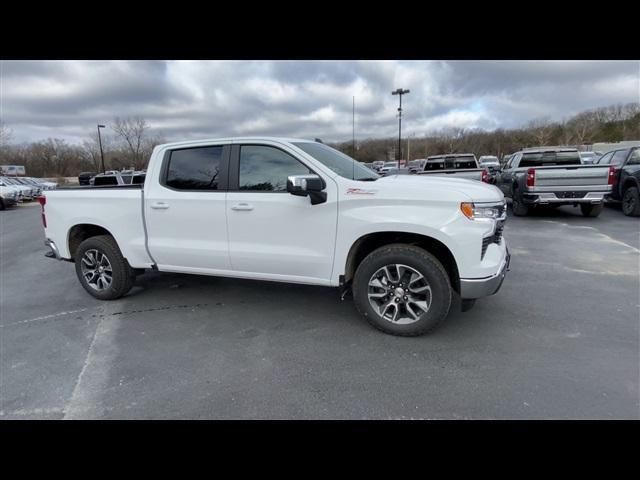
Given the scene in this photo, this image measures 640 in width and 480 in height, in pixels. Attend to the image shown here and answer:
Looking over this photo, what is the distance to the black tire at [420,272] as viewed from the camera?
10.9 ft

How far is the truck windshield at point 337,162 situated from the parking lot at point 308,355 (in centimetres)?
154

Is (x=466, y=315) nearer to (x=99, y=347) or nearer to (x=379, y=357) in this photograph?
(x=379, y=357)

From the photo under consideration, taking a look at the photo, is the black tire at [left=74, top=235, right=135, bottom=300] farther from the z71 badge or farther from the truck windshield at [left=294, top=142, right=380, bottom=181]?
the z71 badge

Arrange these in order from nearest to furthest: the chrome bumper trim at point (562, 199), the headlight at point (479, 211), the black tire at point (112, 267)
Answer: the headlight at point (479, 211) → the black tire at point (112, 267) → the chrome bumper trim at point (562, 199)

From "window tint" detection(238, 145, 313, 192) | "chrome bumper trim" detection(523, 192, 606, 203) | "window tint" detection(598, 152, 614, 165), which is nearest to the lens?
"window tint" detection(238, 145, 313, 192)

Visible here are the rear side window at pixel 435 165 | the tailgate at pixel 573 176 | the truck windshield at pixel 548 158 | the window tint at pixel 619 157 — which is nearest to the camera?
the tailgate at pixel 573 176

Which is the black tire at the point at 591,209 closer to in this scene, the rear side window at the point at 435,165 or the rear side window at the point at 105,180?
the rear side window at the point at 435,165

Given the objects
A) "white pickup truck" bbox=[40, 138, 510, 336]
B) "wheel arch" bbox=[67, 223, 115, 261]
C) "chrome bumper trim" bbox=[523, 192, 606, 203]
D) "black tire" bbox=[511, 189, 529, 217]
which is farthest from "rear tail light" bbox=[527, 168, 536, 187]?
"wheel arch" bbox=[67, 223, 115, 261]

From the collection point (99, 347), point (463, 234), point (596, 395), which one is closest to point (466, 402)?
point (596, 395)

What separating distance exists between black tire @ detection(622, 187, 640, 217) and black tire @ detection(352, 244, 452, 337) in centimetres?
951

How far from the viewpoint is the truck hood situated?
325 centimetres

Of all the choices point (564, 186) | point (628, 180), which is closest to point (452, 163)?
point (564, 186)

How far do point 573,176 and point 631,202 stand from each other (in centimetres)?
257

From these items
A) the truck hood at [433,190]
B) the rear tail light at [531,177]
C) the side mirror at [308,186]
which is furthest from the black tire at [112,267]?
the rear tail light at [531,177]
